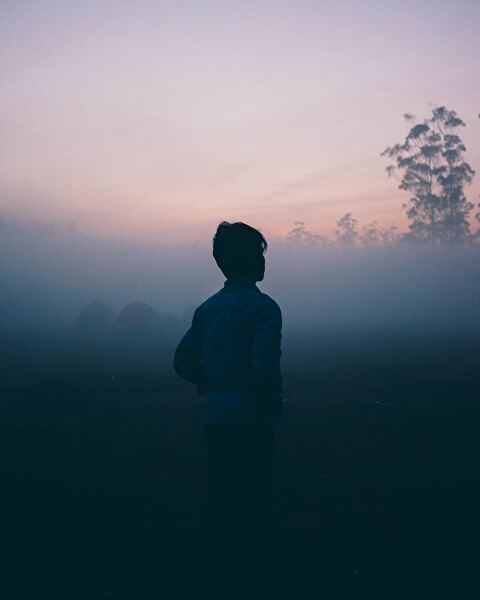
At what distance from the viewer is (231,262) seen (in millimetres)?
3033

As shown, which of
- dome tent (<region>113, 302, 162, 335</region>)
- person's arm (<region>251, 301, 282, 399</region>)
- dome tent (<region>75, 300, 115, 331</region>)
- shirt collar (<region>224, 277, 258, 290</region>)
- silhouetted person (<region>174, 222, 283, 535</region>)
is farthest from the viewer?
dome tent (<region>75, 300, 115, 331</region>)

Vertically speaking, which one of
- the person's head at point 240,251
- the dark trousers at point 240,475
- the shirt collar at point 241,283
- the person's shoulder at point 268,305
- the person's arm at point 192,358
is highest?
the person's head at point 240,251

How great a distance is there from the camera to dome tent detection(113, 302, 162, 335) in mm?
57312

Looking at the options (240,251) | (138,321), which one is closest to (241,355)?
(240,251)

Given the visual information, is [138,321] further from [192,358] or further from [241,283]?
[241,283]

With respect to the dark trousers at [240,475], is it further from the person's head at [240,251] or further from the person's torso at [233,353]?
the person's head at [240,251]

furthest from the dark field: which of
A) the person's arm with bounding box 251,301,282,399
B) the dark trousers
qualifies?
the person's arm with bounding box 251,301,282,399

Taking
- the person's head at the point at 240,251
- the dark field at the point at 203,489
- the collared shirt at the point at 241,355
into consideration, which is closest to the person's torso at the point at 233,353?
the collared shirt at the point at 241,355

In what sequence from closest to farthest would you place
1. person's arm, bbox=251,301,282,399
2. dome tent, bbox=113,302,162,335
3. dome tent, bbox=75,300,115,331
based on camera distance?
1. person's arm, bbox=251,301,282,399
2. dome tent, bbox=113,302,162,335
3. dome tent, bbox=75,300,115,331

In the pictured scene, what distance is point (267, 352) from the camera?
2711mm

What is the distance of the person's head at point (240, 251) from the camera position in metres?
3.02

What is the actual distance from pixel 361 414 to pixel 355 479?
4.59 m

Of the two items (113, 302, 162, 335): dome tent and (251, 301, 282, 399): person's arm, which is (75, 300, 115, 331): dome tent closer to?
(113, 302, 162, 335): dome tent

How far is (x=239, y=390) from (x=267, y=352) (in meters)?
0.33
